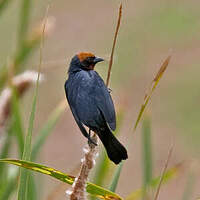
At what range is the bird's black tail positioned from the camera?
1.72 meters

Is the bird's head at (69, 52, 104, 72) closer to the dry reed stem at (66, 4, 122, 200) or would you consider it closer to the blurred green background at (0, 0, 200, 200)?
the dry reed stem at (66, 4, 122, 200)

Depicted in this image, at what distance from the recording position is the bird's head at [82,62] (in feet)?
6.32

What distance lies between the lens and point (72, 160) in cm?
849

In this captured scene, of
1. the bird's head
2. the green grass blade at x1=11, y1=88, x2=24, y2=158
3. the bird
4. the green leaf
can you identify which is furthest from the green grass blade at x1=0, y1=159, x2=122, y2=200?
the green grass blade at x1=11, y1=88, x2=24, y2=158

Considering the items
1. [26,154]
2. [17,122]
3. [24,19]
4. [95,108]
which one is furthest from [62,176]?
[24,19]

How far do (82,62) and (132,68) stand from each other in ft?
28.1

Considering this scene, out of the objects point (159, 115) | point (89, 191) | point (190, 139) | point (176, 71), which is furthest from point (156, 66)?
point (89, 191)

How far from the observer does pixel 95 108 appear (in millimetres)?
1725

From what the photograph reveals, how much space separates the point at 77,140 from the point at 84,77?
7.10m

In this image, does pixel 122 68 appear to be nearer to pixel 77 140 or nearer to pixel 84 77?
pixel 77 140

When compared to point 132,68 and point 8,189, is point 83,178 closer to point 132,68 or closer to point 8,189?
point 8,189

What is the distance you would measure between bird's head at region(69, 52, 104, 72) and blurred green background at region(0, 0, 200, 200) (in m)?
5.04

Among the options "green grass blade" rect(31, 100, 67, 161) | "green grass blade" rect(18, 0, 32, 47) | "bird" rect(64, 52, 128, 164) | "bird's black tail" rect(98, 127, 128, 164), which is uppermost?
"green grass blade" rect(18, 0, 32, 47)

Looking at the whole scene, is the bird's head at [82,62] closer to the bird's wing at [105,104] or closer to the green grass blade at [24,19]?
the bird's wing at [105,104]
